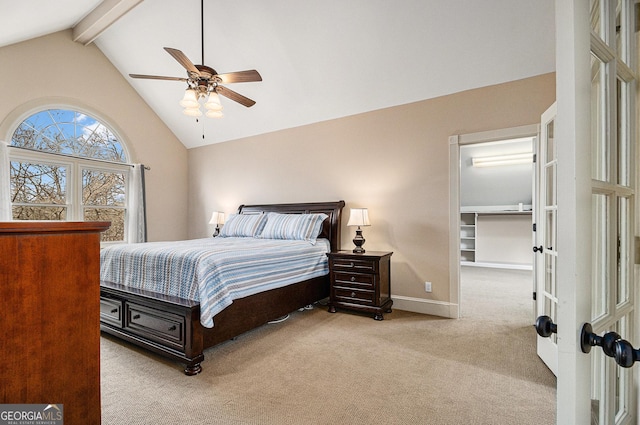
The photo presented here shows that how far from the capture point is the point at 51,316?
33.3 inches

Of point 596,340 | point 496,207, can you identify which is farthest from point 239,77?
point 496,207

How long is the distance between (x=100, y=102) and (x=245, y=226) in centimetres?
317

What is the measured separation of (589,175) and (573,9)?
39 centimetres

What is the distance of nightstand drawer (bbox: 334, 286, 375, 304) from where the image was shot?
3.51m

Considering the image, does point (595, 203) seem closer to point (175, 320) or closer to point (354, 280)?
point (175, 320)

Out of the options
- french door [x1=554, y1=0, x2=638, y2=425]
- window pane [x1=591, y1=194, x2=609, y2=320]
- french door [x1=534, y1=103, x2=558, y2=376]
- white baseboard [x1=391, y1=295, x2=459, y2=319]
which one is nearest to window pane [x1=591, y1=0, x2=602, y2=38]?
french door [x1=554, y1=0, x2=638, y2=425]

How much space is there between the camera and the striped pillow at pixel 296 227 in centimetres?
403

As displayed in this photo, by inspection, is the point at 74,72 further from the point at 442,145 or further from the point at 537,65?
the point at 537,65

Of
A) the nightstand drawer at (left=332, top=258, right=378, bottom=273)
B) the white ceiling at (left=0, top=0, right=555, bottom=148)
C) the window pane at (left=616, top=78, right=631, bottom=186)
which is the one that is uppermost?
the white ceiling at (left=0, top=0, right=555, bottom=148)

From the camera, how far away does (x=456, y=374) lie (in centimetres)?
221

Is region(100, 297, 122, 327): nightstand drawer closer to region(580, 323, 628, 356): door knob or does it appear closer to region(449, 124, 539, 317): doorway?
region(580, 323, 628, 356): door knob

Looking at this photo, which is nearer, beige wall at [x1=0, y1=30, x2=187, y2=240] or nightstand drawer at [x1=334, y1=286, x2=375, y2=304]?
nightstand drawer at [x1=334, y1=286, x2=375, y2=304]

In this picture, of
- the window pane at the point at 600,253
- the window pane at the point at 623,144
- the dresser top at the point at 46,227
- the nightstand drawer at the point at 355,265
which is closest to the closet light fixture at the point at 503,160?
the nightstand drawer at the point at 355,265

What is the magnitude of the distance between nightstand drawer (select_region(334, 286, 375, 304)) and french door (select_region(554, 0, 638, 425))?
2.61 meters
